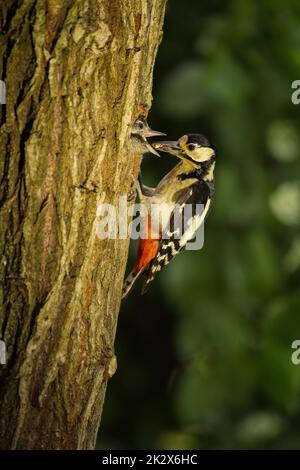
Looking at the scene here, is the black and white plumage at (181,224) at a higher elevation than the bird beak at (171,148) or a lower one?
lower

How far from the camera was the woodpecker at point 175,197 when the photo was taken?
4.07 metres

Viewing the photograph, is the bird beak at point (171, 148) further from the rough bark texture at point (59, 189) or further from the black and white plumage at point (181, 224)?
the rough bark texture at point (59, 189)

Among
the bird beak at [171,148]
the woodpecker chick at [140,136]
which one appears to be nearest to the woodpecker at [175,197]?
the bird beak at [171,148]

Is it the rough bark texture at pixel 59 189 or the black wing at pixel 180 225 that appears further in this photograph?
the black wing at pixel 180 225

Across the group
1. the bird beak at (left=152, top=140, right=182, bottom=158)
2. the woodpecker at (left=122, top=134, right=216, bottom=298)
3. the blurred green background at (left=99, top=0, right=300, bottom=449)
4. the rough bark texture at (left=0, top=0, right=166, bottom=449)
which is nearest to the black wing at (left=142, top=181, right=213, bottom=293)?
the woodpecker at (left=122, top=134, right=216, bottom=298)

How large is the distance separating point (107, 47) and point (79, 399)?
981 millimetres

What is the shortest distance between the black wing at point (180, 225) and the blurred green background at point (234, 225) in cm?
51

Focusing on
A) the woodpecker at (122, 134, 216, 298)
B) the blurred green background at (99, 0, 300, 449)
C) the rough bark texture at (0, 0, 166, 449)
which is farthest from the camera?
the blurred green background at (99, 0, 300, 449)

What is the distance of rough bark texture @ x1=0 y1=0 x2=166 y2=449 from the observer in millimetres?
2217

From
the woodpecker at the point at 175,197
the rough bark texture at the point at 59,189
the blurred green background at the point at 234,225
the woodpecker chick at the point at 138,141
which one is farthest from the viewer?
the blurred green background at the point at 234,225

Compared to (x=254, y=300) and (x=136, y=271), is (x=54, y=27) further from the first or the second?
(x=254, y=300)

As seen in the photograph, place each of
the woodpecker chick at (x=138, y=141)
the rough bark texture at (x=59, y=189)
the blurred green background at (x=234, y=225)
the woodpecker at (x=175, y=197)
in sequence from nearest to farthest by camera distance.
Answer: the rough bark texture at (x=59, y=189) → the woodpecker chick at (x=138, y=141) → the woodpecker at (x=175, y=197) → the blurred green background at (x=234, y=225)

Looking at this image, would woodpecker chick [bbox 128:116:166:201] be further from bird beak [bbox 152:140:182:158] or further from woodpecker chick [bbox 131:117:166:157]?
bird beak [bbox 152:140:182:158]

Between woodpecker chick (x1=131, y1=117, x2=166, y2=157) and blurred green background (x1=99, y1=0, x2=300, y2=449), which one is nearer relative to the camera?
woodpecker chick (x1=131, y1=117, x2=166, y2=157)
